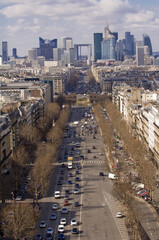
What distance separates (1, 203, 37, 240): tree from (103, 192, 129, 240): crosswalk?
227 inches

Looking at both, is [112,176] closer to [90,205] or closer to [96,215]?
[90,205]

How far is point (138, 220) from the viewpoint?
3120 cm

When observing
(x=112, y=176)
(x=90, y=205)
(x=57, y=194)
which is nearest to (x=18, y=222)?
(x=90, y=205)

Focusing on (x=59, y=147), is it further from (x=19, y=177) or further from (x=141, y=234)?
(x=141, y=234)

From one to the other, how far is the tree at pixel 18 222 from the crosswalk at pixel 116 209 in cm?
576

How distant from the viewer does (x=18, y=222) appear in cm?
2889

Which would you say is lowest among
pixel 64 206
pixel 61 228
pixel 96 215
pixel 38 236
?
pixel 64 206

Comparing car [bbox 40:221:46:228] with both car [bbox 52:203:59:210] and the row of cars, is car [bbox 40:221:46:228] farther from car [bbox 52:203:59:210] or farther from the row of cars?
car [bbox 52:203:59:210]

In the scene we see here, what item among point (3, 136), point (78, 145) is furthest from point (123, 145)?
point (3, 136)

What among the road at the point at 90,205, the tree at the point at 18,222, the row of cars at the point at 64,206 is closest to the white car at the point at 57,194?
the row of cars at the point at 64,206

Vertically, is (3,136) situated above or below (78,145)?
above

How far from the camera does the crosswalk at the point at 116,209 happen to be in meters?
30.6

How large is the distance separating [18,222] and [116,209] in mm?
9140

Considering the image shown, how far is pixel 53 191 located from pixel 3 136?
894 centimetres
